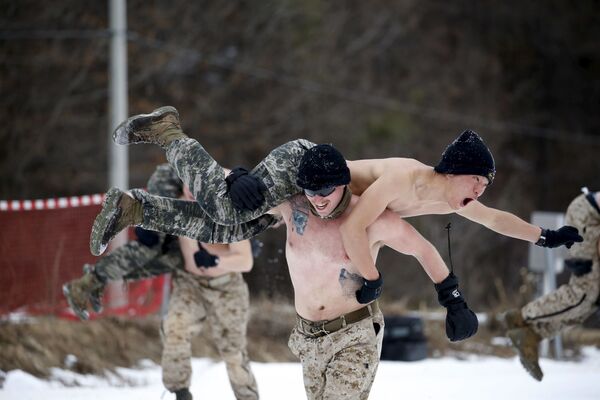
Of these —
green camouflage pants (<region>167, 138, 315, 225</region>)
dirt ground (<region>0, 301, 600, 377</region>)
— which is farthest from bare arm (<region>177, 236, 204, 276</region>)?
dirt ground (<region>0, 301, 600, 377</region>)

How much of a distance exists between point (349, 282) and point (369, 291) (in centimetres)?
18

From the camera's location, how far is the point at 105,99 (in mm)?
19906

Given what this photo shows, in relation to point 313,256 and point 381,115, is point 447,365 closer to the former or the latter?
point 313,256

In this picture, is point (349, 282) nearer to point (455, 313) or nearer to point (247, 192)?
point (455, 313)

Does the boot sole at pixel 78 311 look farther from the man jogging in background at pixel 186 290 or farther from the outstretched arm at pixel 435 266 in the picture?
the outstretched arm at pixel 435 266

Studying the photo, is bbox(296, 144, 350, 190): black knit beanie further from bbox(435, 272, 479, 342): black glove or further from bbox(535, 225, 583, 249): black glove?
bbox(535, 225, 583, 249): black glove

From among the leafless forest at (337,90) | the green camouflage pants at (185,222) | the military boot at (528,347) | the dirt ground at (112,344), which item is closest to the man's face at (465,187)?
the green camouflage pants at (185,222)

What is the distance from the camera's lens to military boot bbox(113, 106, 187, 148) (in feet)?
18.3

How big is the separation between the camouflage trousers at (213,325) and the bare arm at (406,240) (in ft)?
6.87

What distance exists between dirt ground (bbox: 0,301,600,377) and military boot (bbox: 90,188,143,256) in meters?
3.44

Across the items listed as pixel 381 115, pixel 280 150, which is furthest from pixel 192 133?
pixel 280 150

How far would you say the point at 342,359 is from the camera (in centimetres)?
520

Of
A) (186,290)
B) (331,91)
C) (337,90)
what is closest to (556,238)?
(186,290)

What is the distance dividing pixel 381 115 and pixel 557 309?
18.8 metres
